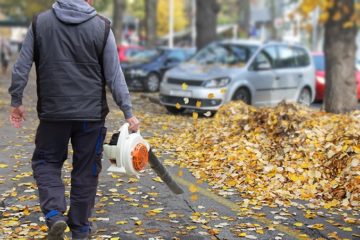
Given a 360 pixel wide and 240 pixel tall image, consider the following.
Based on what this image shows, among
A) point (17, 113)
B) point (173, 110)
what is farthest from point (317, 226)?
point (173, 110)

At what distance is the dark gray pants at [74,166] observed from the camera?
164 inches

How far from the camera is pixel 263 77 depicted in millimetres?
13602

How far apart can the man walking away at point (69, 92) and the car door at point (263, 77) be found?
9246mm

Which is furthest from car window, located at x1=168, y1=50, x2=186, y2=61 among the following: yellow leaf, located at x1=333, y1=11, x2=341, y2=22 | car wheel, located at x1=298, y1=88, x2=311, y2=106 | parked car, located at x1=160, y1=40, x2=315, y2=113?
yellow leaf, located at x1=333, y1=11, x2=341, y2=22

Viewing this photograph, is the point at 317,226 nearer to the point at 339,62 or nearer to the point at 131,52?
the point at 339,62

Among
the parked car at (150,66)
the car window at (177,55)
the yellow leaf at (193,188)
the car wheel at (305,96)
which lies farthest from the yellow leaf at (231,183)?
the car window at (177,55)

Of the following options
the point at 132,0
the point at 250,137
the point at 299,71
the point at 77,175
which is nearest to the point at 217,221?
the point at 77,175

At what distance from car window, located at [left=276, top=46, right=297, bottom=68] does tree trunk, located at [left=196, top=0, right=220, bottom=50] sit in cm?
399

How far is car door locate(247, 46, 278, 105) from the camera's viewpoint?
1340 centimetres

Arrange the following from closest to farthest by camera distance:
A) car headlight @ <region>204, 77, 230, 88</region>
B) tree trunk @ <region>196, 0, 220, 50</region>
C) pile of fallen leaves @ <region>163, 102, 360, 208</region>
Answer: pile of fallen leaves @ <region>163, 102, 360, 208</region>, car headlight @ <region>204, 77, 230, 88</region>, tree trunk @ <region>196, 0, 220, 50</region>

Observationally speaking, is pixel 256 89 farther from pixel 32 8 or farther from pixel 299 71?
pixel 32 8

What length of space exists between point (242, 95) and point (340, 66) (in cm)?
237

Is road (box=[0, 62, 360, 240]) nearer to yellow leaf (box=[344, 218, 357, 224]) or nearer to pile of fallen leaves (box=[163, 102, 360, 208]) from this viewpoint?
yellow leaf (box=[344, 218, 357, 224])

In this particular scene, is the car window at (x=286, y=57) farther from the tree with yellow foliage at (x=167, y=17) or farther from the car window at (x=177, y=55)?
the tree with yellow foliage at (x=167, y=17)
